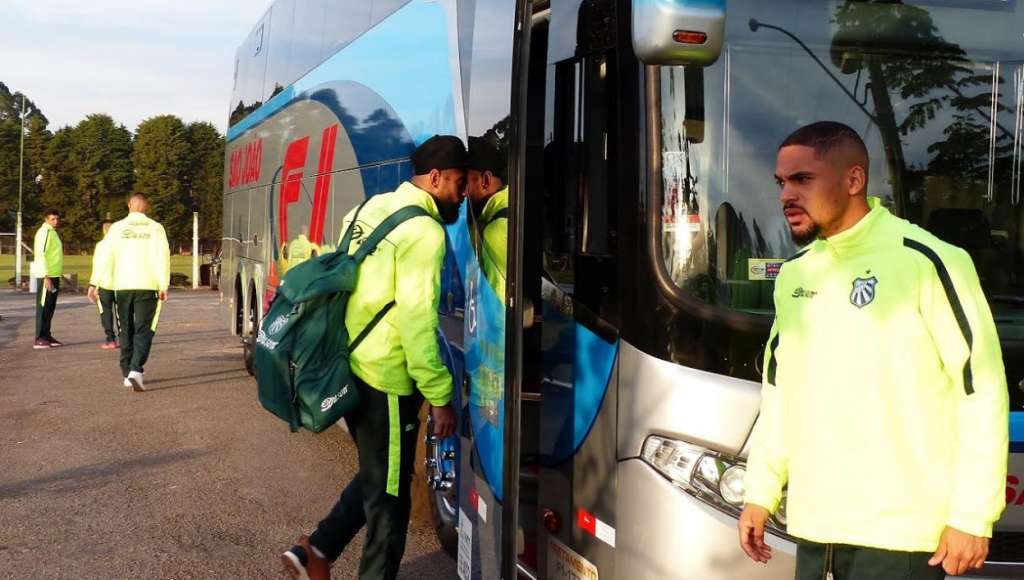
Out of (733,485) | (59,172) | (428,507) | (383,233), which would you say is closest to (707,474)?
(733,485)

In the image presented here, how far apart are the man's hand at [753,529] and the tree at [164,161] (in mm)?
66192

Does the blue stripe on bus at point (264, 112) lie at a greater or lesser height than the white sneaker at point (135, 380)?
greater

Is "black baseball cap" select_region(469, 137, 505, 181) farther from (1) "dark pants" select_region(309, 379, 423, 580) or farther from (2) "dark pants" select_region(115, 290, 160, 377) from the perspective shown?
(2) "dark pants" select_region(115, 290, 160, 377)

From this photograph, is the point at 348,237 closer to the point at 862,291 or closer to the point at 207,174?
the point at 862,291

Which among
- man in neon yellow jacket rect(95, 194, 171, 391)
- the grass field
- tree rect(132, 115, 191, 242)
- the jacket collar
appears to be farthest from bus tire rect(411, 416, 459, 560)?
tree rect(132, 115, 191, 242)

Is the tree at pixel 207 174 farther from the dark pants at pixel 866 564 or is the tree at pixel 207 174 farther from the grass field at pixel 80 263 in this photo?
the dark pants at pixel 866 564

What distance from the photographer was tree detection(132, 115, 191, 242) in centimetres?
6738

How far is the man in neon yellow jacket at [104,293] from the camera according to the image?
42.4 feet

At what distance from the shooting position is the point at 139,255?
476 inches

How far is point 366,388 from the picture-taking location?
4.58 m

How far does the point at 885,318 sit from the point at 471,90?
2.82 m

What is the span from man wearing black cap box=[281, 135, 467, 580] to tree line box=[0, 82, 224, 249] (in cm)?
6240

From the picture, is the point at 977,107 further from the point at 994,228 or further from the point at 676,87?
the point at 676,87

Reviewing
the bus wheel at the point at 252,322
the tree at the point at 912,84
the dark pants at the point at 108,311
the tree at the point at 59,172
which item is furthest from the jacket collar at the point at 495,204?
the tree at the point at 59,172
